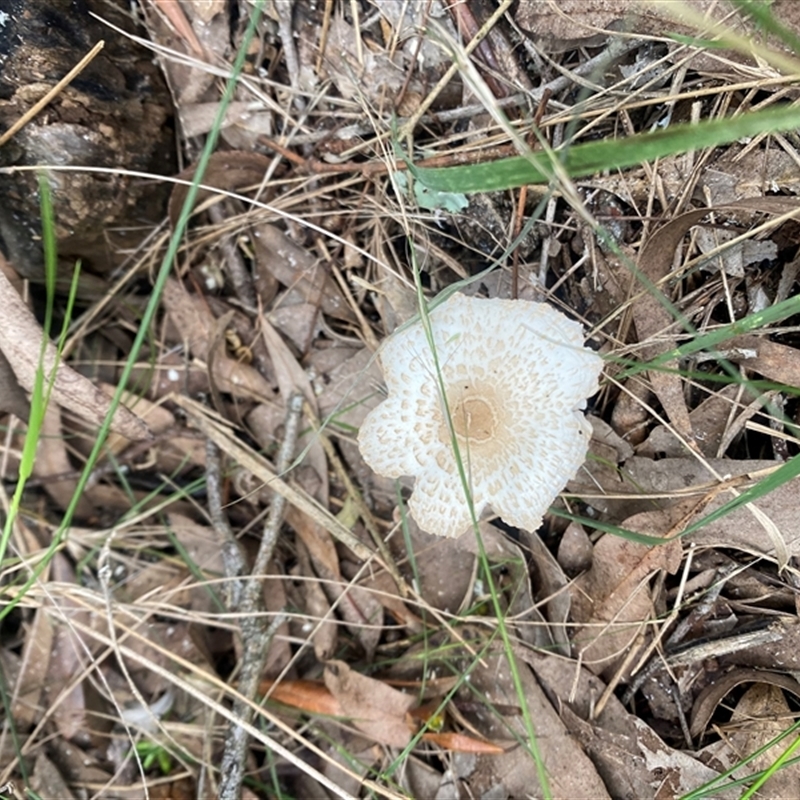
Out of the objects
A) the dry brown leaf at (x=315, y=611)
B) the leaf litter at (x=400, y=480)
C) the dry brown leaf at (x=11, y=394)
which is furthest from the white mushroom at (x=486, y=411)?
the dry brown leaf at (x=11, y=394)

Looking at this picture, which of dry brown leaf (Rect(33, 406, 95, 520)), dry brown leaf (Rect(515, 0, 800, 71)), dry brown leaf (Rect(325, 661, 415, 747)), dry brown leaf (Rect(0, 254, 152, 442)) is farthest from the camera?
dry brown leaf (Rect(33, 406, 95, 520))

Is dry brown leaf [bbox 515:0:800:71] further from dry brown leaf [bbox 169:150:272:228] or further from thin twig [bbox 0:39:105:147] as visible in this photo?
thin twig [bbox 0:39:105:147]

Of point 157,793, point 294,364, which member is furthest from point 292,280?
point 157,793

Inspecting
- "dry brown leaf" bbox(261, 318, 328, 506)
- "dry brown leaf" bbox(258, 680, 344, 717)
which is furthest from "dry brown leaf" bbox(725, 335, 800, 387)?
"dry brown leaf" bbox(258, 680, 344, 717)

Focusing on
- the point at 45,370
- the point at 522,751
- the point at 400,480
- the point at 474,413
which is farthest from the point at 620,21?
the point at 522,751

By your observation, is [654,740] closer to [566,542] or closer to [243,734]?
[566,542]

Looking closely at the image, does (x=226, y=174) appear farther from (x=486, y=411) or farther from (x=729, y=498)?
(x=729, y=498)
